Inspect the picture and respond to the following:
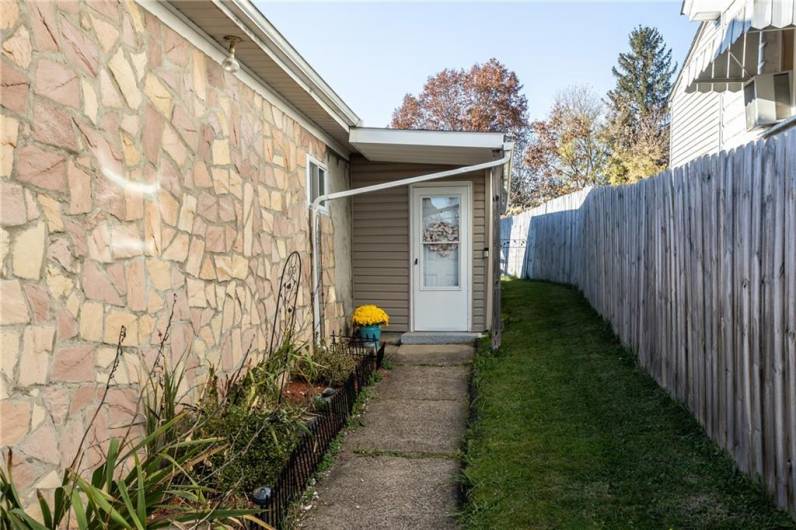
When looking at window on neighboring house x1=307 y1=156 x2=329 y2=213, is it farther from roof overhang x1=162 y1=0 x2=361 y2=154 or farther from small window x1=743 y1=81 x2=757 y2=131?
small window x1=743 y1=81 x2=757 y2=131

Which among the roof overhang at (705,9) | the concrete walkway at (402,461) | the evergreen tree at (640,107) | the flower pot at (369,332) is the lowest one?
the concrete walkway at (402,461)

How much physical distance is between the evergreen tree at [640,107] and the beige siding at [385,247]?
1456 cm

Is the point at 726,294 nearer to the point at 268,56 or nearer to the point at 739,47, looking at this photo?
the point at 268,56

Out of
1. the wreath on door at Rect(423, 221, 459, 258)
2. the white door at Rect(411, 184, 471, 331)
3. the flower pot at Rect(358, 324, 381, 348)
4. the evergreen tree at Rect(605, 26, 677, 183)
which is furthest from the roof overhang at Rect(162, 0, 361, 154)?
the evergreen tree at Rect(605, 26, 677, 183)

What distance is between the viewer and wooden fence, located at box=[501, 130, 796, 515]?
2.77m

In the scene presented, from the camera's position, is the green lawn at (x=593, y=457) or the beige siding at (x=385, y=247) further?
the beige siding at (x=385, y=247)

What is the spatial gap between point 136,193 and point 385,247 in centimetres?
545

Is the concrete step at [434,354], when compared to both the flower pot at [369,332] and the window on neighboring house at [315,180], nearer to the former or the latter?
the flower pot at [369,332]

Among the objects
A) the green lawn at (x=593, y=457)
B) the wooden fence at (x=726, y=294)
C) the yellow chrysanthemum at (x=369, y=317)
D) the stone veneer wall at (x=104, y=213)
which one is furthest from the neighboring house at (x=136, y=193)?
the wooden fence at (x=726, y=294)

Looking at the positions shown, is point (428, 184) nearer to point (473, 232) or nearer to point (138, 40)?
point (473, 232)

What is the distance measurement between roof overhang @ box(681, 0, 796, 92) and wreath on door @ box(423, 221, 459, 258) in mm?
3733

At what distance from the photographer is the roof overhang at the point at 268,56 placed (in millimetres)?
3578

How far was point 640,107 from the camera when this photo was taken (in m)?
29.1

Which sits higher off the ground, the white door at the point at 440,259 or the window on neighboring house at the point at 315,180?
the window on neighboring house at the point at 315,180
